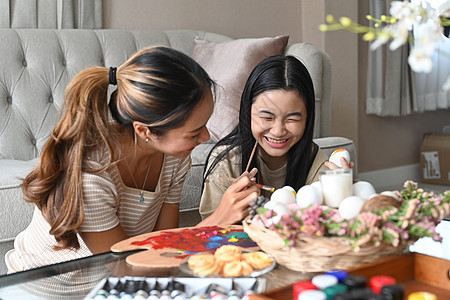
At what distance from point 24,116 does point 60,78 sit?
23 centimetres

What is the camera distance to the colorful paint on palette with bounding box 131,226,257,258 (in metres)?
1.05

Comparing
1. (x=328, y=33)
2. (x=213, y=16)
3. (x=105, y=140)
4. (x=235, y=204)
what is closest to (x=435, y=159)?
(x=328, y=33)

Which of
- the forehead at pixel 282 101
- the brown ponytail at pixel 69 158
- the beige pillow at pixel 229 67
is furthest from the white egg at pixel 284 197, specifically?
the beige pillow at pixel 229 67

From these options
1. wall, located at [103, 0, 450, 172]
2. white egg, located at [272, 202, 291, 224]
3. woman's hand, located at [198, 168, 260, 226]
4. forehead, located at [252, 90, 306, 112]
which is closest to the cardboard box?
wall, located at [103, 0, 450, 172]

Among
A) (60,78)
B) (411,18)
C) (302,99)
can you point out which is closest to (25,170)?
(60,78)

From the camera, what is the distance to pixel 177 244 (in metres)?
1.07

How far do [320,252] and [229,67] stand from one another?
5.78 feet

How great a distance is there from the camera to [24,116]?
7.49 ft

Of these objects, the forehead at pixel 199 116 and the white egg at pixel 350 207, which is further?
the forehead at pixel 199 116

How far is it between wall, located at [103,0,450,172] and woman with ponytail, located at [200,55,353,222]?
1513mm

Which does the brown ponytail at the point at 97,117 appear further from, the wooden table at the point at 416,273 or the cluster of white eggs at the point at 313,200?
the wooden table at the point at 416,273

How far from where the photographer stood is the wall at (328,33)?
308 centimetres

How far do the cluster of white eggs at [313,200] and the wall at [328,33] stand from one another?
217cm

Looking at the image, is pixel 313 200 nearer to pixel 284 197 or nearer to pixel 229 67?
pixel 284 197
